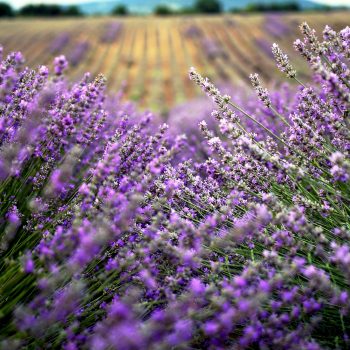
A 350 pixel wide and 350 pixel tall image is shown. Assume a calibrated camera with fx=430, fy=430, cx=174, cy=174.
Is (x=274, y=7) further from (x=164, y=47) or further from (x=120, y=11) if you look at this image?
(x=164, y=47)

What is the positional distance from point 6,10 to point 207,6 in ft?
54.5

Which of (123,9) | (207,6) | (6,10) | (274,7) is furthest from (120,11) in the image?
(274,7)

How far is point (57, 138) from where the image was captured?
68.6 inches

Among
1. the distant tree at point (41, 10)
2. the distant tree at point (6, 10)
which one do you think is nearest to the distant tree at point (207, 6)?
the distant tree at point (41, 10)

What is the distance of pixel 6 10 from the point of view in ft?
113

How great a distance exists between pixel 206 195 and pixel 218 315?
658 mm

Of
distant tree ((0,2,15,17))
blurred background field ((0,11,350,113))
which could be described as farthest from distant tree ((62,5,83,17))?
blurred background field ((0,11,350,113))

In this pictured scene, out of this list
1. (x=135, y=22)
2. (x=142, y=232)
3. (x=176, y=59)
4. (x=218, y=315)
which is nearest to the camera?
(x=218, y=315)

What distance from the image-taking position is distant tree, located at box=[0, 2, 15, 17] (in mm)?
34094

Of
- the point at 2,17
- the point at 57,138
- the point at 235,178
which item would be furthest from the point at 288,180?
the point at 2,17

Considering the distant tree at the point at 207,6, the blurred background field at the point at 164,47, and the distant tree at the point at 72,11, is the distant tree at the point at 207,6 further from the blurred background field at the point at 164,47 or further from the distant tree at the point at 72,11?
the distant tree at the point at 72,11

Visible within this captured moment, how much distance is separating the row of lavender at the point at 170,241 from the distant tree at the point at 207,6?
37881 mm

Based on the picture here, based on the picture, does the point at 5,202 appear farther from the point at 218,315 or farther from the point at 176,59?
the point at 176,59

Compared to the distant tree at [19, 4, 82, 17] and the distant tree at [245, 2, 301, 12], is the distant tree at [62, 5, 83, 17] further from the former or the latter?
the distant tree at [245, 2, 301, 12]
